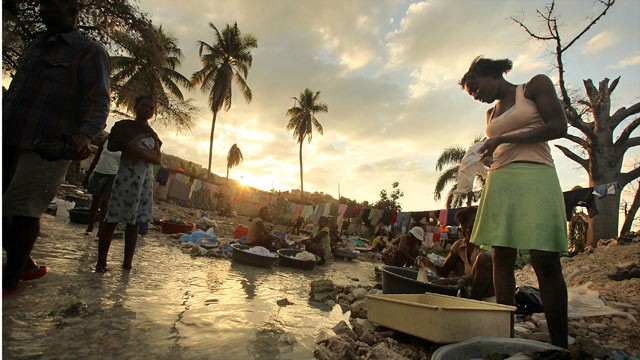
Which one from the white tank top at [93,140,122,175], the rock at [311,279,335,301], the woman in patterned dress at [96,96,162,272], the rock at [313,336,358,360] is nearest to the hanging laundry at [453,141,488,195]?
the rock at [313,336,358,360]

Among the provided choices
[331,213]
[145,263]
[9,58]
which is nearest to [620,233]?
[331,213]

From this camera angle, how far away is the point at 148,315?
2.14 metres

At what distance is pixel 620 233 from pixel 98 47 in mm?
14877

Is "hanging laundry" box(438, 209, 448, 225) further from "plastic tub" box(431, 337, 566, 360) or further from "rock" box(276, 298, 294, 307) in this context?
"plastic tub" box(431, 337, 566, 360)

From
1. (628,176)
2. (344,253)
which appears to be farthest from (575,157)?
(344,253)

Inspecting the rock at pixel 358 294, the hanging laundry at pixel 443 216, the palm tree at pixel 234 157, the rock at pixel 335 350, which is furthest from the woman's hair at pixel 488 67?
the palm tree at pixel 234 157

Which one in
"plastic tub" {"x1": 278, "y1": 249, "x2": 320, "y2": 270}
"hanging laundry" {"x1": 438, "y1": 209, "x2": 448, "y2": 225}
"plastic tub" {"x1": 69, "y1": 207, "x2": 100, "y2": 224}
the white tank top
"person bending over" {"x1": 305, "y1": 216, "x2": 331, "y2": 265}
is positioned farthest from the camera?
"hanging laundry" {"x1": 438, "y1": 209, "x2": 448, "y2": 225}

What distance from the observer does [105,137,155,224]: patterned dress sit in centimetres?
305

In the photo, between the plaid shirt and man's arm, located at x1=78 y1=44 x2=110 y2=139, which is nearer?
the plaid shirt

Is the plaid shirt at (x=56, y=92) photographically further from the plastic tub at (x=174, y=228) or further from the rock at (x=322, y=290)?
the plastic tub at (x=174, y=228)

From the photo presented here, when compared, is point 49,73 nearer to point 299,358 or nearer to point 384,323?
point 299,358

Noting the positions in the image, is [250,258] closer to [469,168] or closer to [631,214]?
[469,168]

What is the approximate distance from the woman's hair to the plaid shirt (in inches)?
98.2

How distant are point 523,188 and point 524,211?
0.14 m
